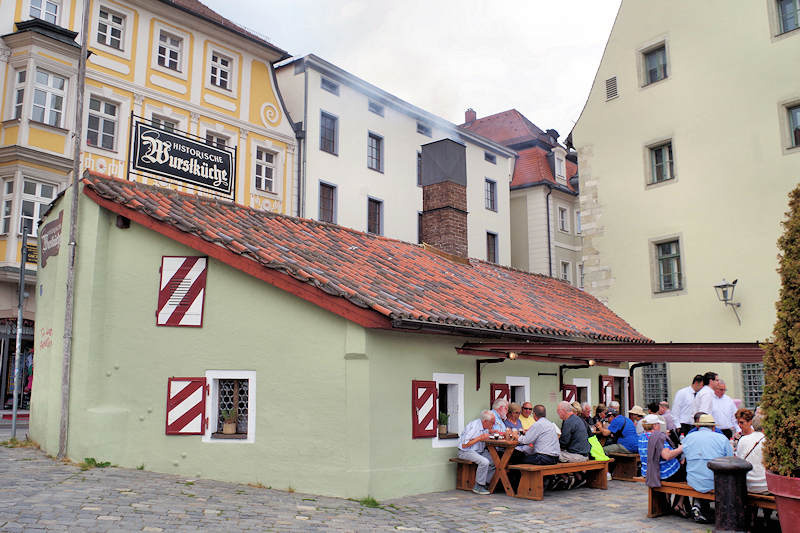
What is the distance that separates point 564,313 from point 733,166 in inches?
280

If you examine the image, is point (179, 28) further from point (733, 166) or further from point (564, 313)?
point (733, 166)

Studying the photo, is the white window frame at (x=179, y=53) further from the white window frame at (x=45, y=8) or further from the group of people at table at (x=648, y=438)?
the group of people at table at (x=648, y=438)

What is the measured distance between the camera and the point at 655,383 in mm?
21109

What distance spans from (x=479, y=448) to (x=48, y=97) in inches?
659

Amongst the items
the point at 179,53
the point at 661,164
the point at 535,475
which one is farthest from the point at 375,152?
the point at 535,475

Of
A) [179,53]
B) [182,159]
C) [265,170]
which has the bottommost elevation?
[182,159]

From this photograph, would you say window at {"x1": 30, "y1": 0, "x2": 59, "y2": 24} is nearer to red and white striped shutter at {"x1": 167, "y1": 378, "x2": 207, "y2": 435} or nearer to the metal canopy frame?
red and white striped shutter at {"x1": 167, "y1": 378, "x2": 207, "y2": 435}

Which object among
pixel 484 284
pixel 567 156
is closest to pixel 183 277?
pixel 484 284

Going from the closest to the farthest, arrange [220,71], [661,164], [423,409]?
[423,409], [661,164], [220,71]

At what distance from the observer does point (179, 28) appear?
23781 mm

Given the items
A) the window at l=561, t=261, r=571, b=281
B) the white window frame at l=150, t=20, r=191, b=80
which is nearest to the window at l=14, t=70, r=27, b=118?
the white window frame at l=150, t=20, r=191, b=80

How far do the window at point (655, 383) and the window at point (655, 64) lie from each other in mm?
8386

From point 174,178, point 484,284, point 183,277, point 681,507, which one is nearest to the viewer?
point 681,507

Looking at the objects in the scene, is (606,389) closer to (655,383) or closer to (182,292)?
(655,383)
